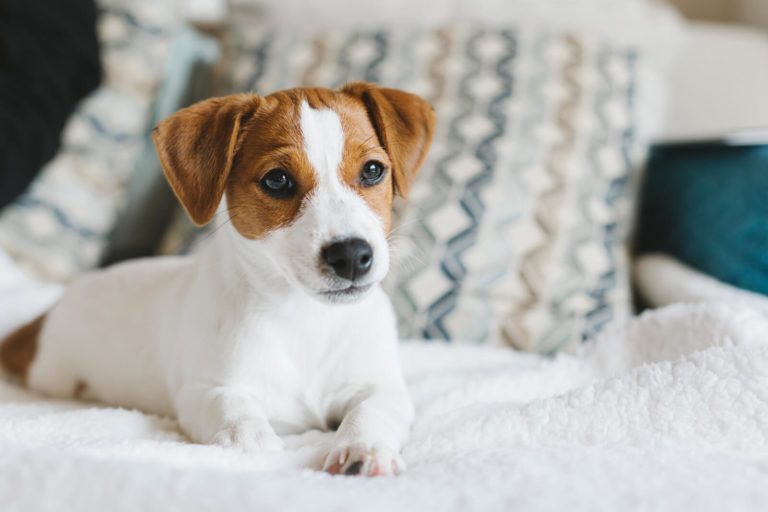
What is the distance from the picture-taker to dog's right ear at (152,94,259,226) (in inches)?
44.3

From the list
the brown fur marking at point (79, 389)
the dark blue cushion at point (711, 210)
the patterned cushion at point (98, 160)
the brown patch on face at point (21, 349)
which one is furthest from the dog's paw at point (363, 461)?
the patterned cushion at point (98, 160)

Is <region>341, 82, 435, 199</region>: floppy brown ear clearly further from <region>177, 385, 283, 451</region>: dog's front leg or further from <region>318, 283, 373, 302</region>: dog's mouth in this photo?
<region>177, 385, 283, 451</region>: dog's front leg

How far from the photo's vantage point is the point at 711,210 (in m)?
1.75

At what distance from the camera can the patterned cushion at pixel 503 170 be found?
5.80 ft

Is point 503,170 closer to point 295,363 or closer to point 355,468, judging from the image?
point 295,363

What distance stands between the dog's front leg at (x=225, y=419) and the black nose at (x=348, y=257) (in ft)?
0.95

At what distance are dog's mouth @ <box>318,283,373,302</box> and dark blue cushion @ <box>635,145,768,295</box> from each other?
3.69 feet

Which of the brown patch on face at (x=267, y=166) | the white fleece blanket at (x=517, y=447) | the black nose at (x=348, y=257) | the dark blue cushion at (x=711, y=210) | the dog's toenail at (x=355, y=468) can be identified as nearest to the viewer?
the white fleece blanket at (x=517, y=447)

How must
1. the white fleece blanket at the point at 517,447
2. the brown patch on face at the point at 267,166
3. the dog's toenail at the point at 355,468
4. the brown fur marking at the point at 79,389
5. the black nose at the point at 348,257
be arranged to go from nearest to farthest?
the white fleece blanket at the point at 517,447
the dog's toenail at the point at 355,468
the black nose at the point at 348,257
the brown patch on face at the point at 267,166
the brown fur marking at the point at 79,389

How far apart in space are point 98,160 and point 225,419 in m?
1.39

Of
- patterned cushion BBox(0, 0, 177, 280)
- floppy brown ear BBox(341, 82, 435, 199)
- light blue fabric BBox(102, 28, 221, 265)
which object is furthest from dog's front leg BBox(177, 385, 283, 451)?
light blue fabric BBox(102, 28, 221, 265)

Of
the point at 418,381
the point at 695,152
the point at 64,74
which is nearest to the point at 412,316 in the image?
the point at 418,381

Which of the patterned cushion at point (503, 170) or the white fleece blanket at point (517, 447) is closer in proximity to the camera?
the white fleece blanket at point (517, 447)

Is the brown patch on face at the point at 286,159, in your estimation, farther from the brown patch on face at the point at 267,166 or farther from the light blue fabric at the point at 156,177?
the light blue fabric at the point at 156,177
